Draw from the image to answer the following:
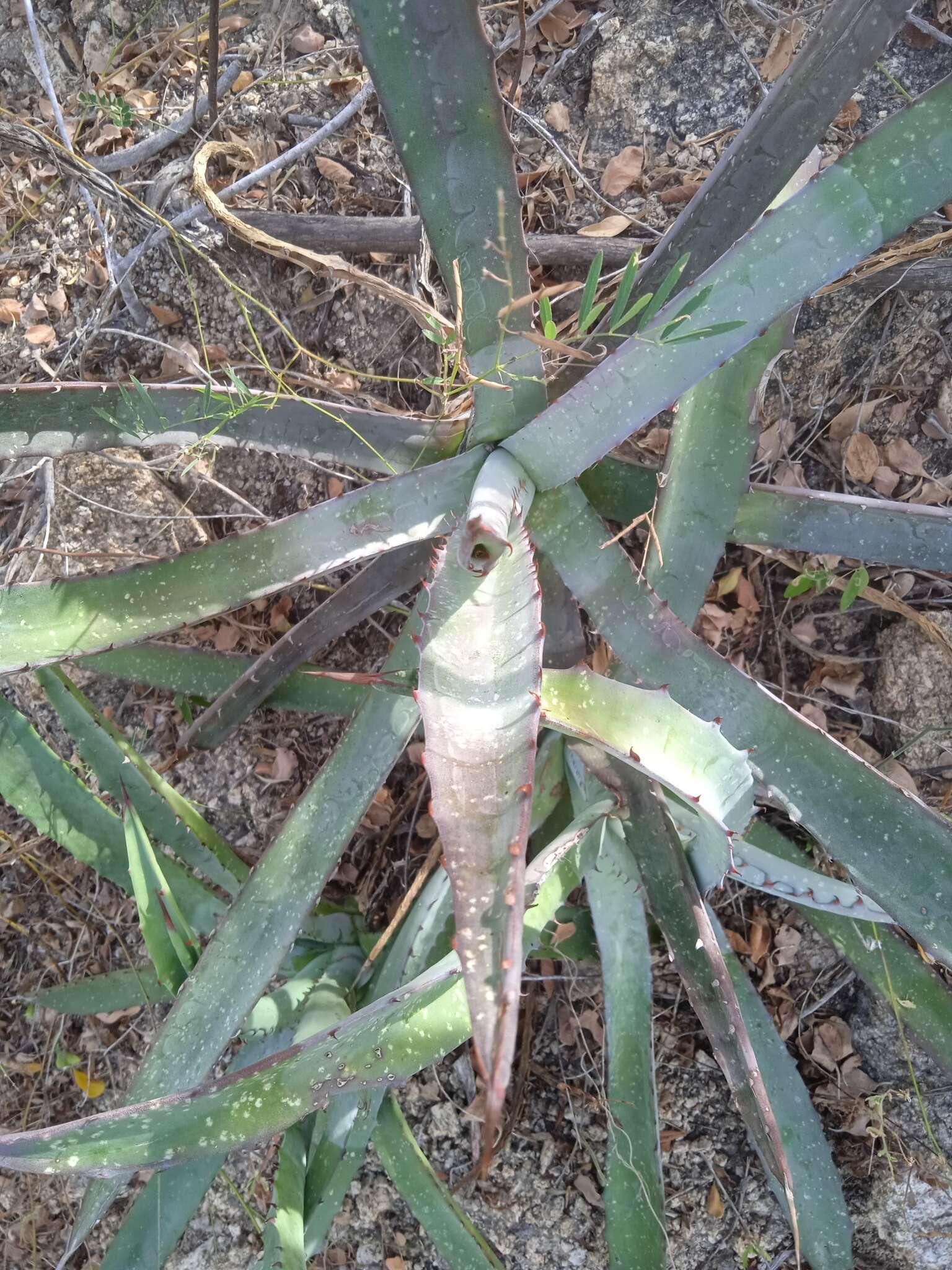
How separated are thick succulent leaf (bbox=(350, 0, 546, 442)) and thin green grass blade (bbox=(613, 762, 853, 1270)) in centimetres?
46

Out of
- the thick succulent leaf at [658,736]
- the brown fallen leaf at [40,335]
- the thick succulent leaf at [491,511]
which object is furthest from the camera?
the brown fallen leaf at [40,335]

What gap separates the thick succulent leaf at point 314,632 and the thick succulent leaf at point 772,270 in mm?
375

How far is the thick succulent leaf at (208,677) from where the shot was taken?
1280 mm

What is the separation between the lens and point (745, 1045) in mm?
853

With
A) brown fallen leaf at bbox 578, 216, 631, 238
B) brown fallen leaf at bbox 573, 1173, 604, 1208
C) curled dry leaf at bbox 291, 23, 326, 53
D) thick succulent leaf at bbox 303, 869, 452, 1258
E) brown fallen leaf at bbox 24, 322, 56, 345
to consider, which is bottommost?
brown fallen leaf at bbox 573, 1173, 604, 1208

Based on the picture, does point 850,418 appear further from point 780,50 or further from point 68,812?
point 68,812

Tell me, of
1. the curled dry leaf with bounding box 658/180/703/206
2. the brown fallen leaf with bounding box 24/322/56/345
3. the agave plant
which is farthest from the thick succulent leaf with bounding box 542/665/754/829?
the brown fallen leaf with bounding box 24/322/56/345

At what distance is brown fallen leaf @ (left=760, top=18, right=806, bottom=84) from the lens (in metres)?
1.30

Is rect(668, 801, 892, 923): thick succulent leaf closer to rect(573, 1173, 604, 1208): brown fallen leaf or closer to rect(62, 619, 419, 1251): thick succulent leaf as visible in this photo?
rect(62, 619, 419, 1251): thick succulent leaf

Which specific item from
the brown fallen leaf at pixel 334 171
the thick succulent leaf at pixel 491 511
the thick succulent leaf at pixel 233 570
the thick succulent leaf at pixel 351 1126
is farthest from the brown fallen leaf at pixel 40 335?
the thick succulent leaf at pixel 351 1126

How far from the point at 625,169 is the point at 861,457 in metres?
0.60

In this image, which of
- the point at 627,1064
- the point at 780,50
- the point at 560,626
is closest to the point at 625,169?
the point at 780,50

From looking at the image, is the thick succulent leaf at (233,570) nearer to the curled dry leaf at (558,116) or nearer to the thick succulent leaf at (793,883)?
the thick succulent leaf at (793,883)

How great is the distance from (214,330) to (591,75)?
756 millimetres
